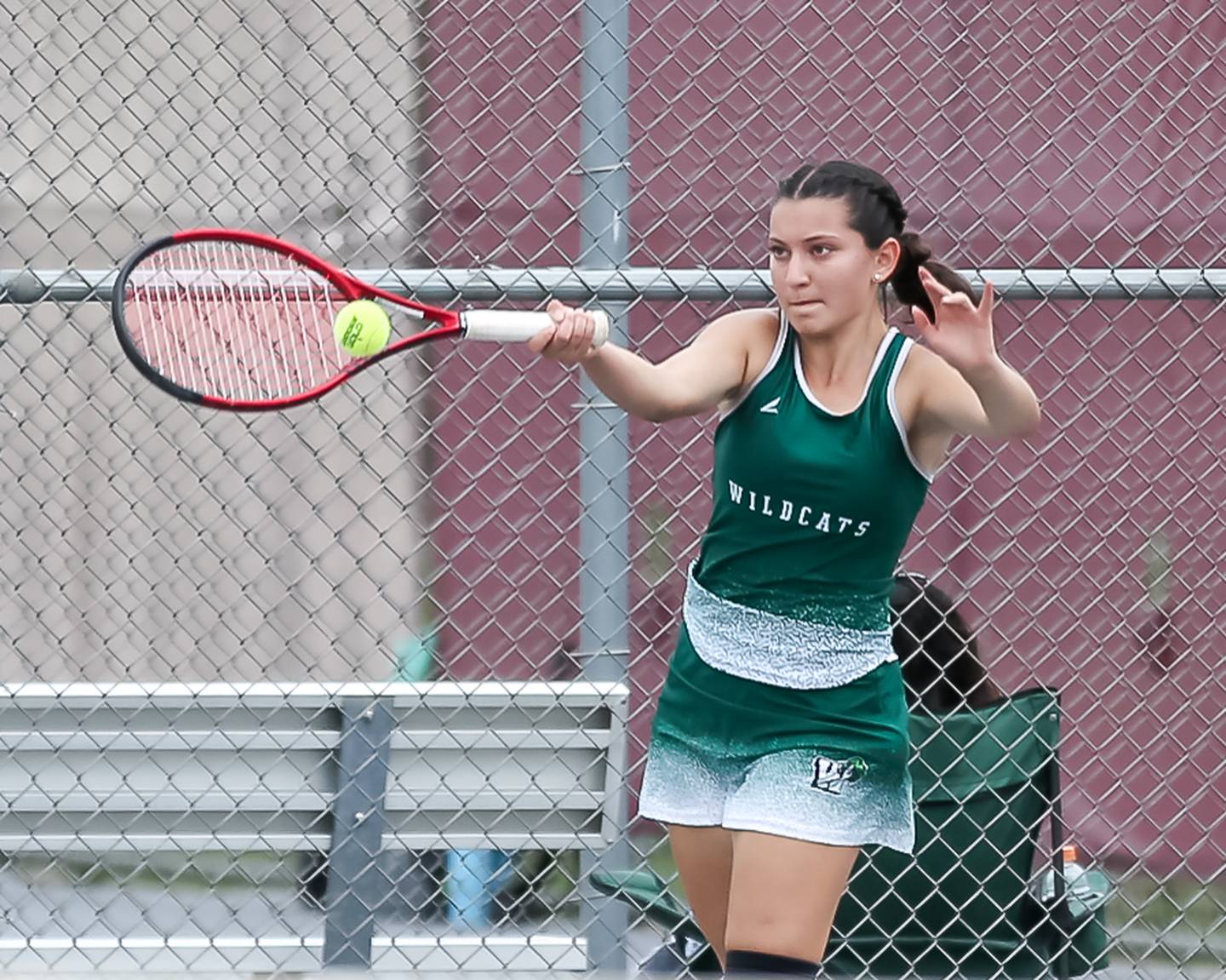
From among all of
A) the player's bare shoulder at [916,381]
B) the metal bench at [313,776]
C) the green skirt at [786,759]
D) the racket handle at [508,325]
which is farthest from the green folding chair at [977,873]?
the racket handle at [508,325]

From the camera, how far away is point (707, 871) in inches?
106

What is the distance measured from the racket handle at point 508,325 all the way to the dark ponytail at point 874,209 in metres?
0.55

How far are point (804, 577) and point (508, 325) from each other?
67 cm

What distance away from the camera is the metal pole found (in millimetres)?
3230

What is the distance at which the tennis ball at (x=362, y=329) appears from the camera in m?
2.45

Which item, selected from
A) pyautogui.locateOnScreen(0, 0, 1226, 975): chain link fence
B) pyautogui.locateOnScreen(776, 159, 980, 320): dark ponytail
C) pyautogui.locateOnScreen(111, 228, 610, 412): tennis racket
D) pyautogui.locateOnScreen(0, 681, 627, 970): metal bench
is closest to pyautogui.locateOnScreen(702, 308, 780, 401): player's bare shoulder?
pyautogui.locateOnScreen(776, 159, 980, 320): dark ponytail

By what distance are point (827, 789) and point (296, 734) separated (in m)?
1.13

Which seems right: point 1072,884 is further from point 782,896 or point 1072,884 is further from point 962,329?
point 962,329

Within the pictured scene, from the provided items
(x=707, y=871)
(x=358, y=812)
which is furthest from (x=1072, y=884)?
(x=358, y=812)

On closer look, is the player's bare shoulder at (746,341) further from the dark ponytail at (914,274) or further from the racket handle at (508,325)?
the racket handle at (508,325)

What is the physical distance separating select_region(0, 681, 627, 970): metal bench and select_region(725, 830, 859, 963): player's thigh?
0.72 metres

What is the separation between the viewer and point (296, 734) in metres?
3.23

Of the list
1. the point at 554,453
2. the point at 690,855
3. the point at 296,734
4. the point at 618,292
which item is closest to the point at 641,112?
the point at 554,453

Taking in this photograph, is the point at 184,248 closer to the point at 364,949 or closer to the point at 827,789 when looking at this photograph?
the point at 364,949
